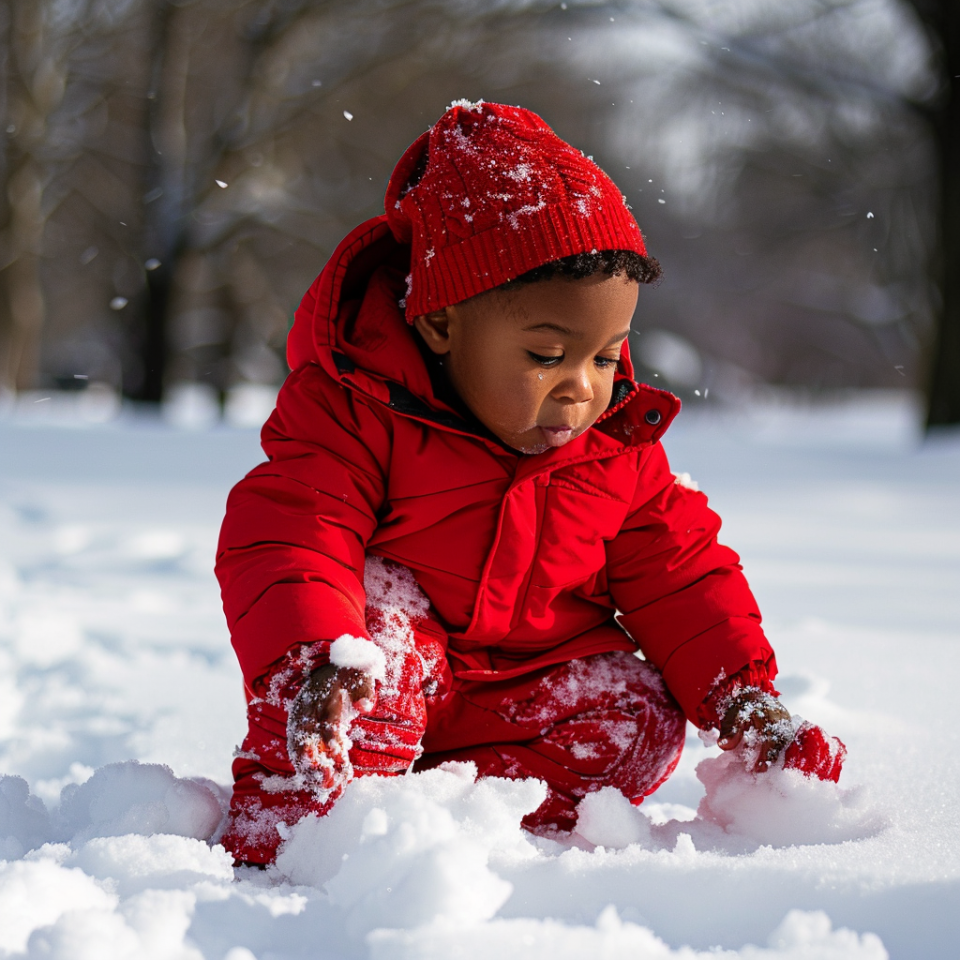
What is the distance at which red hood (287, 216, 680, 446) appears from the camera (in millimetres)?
1474

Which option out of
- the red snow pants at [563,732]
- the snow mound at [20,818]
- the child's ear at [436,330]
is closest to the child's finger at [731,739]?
the red snow pants at [563,732]

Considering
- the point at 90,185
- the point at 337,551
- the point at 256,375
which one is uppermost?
the point at 256,375

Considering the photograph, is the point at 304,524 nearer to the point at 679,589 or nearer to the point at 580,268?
the point at 580,268

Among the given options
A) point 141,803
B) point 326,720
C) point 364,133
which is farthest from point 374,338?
point 364,133

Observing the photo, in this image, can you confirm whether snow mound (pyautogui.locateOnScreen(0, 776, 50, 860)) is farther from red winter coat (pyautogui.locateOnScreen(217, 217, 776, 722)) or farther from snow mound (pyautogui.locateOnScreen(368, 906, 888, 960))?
snow mound (pyautogui.locateOnScreen(368, 906, 888, 960))

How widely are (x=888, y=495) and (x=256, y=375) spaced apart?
2259 centimetres

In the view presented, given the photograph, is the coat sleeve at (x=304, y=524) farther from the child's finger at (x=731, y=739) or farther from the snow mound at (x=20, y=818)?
the child's finger at (x=731, y=739)

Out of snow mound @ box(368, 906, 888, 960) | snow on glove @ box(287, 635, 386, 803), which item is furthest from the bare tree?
snow mound @ box(368, 906, 888, 960)

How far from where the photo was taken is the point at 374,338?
5.03 ft

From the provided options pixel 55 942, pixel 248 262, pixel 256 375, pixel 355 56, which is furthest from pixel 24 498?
pixel 256 375

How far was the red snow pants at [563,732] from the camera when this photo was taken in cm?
155

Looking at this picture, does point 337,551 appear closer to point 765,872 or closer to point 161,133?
point 765,872

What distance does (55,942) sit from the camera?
0.87 metres

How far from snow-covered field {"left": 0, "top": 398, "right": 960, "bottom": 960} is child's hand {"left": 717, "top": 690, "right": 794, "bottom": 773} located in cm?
4
